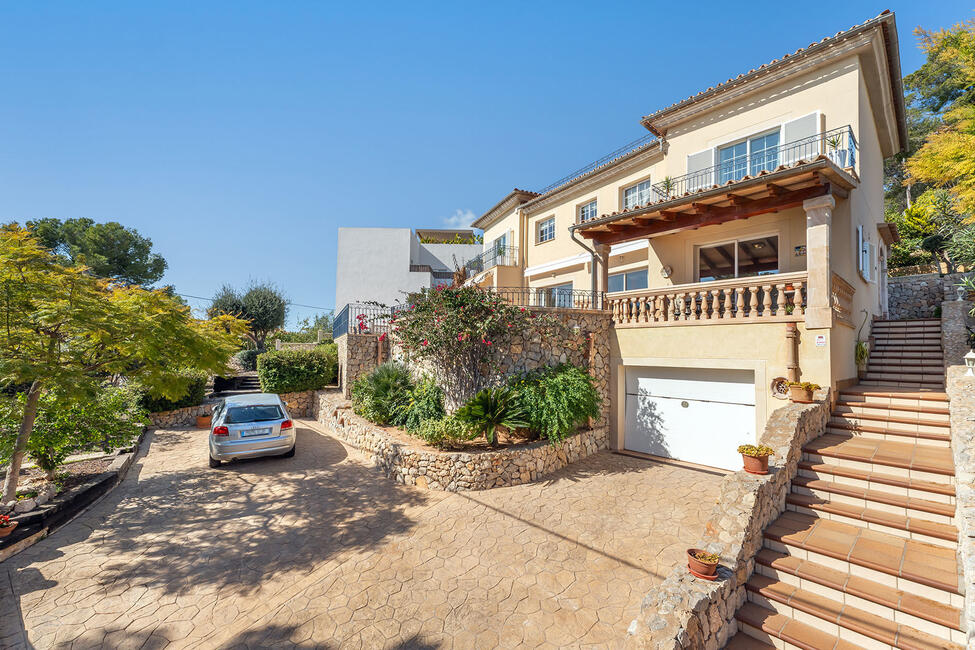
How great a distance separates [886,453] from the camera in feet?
18.4

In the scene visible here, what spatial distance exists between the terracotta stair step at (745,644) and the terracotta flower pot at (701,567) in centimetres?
73

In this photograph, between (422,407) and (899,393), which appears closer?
(899,393)

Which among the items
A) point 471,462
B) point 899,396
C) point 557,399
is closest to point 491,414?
point 471,462

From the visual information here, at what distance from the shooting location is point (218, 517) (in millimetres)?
6773

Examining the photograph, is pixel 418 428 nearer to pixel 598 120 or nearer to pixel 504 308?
pixel 504 308

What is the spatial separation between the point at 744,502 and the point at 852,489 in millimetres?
1915

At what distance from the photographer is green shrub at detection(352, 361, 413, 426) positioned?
10547mm

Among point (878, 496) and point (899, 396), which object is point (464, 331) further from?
point (899, 396)

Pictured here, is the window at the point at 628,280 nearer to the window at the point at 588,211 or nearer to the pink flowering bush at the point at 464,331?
the window at the point at 588,211

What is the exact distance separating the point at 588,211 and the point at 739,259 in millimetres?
6790

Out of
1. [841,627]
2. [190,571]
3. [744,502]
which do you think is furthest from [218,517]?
[841,627]

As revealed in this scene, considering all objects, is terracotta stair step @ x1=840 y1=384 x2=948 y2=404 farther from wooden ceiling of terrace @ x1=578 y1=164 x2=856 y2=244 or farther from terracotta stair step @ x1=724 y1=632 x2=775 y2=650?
terracotta stair step @ x1=724 y1=632 x2=775 y2=650

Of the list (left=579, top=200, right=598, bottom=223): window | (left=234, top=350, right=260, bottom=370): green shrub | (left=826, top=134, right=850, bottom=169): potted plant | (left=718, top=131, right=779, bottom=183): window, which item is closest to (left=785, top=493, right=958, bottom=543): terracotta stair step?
(left=826, top=134, right=850, bottom=169): potted plant

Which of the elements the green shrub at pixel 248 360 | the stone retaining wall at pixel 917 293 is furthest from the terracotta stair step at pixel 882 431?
the green shrub at pixel 248 360
